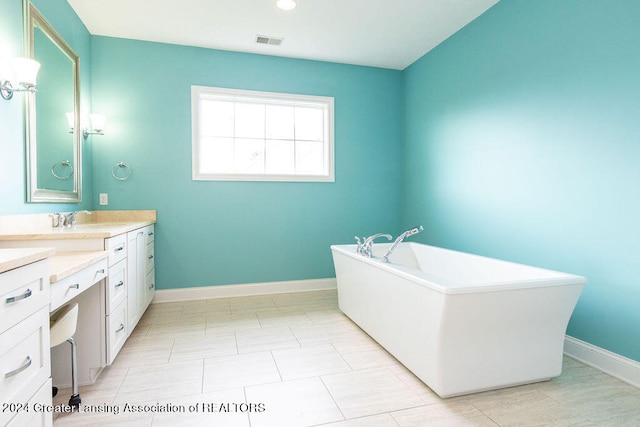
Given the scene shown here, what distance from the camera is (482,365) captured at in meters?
1.83

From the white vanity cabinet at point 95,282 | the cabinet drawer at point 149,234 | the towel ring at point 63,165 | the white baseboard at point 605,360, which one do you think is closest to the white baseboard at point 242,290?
the cabinet drawer at point 149,234

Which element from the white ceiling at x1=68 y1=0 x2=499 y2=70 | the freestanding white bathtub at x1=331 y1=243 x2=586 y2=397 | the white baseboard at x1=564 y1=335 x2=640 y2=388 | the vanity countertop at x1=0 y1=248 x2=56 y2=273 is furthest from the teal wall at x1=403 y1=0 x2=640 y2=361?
the vanity countertop at x1=0 y1=248 x2=56 y2=273

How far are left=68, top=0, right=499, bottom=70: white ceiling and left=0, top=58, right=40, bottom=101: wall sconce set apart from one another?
4.18 feet

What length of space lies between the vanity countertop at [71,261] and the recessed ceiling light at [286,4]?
2319mm

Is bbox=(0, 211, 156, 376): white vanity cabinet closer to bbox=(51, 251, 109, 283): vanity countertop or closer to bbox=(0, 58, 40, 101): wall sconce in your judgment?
bbox=(51, 251, 109, 283): vanity countertop

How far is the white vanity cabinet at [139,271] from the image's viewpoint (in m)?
2.51

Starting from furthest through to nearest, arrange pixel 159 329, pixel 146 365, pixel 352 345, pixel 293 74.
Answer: pixel 293 74 < pixel 159 329 < pixel 352 345 < pixel 146 365

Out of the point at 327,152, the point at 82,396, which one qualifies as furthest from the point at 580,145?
the point at 82,396

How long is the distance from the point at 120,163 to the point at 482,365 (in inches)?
139

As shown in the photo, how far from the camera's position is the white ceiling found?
9.44 feet

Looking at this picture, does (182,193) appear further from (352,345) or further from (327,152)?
(352,345)

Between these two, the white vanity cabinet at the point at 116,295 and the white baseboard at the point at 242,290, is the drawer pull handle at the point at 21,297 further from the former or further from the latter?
the white baseboard at the point at 242,290

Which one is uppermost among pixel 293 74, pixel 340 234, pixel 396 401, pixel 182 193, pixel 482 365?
pixel 293 74

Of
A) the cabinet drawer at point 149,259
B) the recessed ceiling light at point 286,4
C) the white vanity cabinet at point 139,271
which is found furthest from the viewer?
Answer: the cabinet drawer at point 149,259
